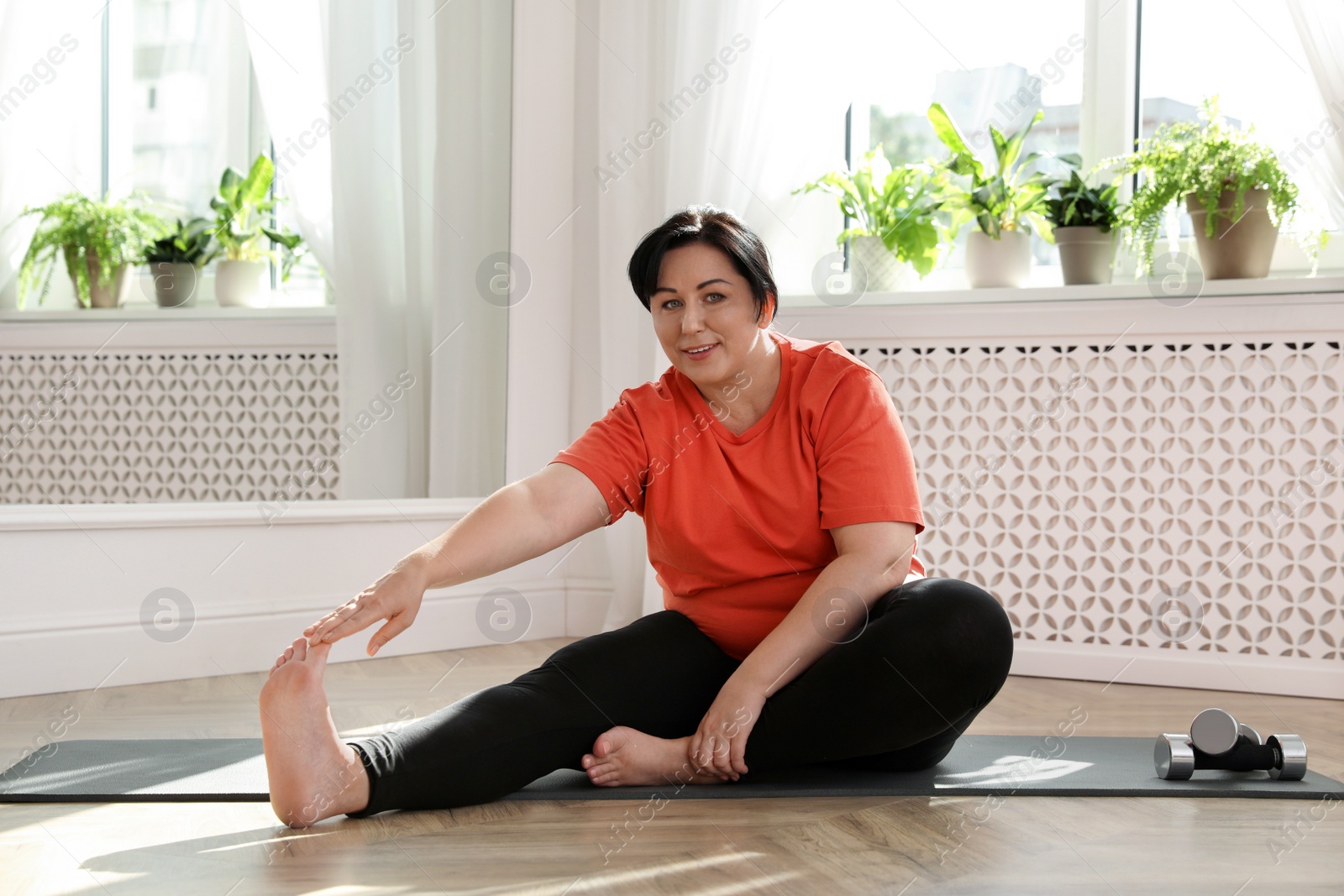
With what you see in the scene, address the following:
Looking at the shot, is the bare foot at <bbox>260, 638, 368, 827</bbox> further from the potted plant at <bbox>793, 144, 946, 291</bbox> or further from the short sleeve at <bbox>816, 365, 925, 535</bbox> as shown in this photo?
the potted plant at <bbox>793, 144, 946, 291</bbox>

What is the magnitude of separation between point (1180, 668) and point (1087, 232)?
889 millimetres

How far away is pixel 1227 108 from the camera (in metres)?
2.48

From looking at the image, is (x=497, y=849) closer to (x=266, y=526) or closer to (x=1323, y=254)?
(x=266, y=526)

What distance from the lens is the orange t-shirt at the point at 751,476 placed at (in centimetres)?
150

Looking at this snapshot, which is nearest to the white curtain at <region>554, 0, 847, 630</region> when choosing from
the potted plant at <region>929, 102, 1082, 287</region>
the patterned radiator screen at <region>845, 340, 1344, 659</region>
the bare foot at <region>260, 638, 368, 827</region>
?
the potted plant at <region>929, 102, 1082, 287</region>

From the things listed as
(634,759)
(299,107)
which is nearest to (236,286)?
(299,107)

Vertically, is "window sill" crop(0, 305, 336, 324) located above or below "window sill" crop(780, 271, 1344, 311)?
below

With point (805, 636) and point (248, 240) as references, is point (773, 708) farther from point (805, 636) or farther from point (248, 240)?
point (248, 240)

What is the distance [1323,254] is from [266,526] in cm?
216

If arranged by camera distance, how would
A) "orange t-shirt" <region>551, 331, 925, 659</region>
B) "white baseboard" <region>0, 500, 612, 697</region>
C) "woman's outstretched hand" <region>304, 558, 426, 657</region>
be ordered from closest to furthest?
1. "woman's outstretched hand" <region>304, 558, 426, 657</region>
2. "orange t-shirt" <region>551, 331, 925, 659</region>
3. "white baseboard" <region>0, 500, 612, 697</region>

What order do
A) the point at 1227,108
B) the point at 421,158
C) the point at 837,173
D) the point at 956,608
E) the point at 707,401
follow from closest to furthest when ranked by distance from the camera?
the point at 956,608 → the point at 707,401 → the point at 1227,108 → the point at 837,173 → the point at 421,158

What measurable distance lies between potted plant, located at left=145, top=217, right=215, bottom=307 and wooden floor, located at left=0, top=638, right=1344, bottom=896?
69.0 inches

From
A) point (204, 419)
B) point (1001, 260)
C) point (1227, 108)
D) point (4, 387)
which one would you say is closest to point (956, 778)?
point (1001, 260)

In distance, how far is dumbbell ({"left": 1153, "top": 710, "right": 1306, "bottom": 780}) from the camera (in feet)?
4.98
